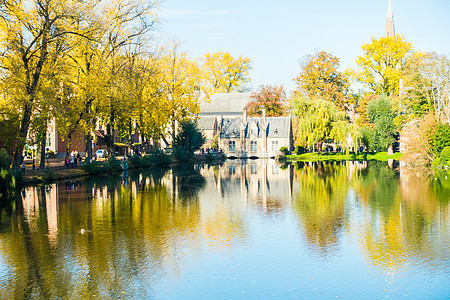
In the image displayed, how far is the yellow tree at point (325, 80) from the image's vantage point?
8106 cm

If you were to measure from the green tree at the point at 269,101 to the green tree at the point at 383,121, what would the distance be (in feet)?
66.3

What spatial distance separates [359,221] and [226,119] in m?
71.2

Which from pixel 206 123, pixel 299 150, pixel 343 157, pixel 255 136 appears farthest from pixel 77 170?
pixel 206 123

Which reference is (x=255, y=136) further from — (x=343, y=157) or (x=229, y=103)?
(x=343, y=157)

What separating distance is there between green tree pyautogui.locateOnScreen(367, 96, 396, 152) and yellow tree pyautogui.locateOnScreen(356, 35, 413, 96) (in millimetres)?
3374

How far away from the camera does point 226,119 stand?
291 ft

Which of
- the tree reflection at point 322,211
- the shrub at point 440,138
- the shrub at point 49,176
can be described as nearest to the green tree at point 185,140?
the shrub at point 49,176

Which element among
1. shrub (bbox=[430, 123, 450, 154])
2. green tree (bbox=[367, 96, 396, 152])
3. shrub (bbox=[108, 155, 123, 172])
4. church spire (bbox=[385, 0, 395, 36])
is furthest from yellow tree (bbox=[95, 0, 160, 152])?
church spire (bbox=[385, 0, 395, 36])

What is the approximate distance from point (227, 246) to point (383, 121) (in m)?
65.3

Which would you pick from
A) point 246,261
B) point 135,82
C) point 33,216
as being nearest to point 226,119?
point 135,82

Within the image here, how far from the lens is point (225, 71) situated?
101 metres

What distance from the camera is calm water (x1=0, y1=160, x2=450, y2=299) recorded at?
10.8m

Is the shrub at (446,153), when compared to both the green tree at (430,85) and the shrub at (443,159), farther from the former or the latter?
the green tree at (430,85)

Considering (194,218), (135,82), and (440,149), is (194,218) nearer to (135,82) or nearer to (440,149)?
(135,82)
